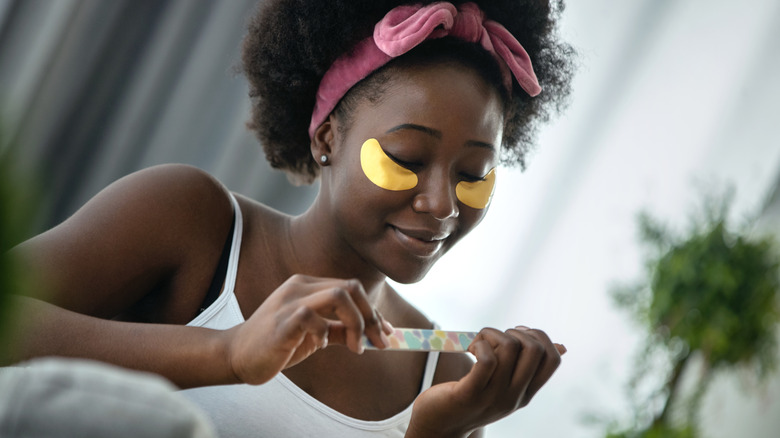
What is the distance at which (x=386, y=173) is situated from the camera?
Result: 0.90 metres

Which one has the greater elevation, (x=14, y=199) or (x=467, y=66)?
(x=467, y=66)

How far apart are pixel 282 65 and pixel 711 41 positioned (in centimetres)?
128

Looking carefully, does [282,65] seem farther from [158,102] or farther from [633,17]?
[633,17]

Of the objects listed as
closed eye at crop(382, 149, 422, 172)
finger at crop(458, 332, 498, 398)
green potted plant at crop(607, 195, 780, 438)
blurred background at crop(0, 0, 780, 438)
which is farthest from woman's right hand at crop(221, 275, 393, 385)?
green potted plant at crop(607, 195, 780, 438)

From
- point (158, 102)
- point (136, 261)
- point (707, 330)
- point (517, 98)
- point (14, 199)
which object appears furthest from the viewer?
point (707, 330)

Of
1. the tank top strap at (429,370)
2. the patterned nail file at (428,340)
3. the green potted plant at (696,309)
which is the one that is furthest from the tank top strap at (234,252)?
the green potted plant at (696,309)

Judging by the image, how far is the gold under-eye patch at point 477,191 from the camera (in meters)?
0.94

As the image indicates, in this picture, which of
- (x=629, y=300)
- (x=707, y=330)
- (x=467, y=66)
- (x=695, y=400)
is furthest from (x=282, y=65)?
(x=695, y=400)

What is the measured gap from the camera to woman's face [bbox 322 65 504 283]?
0.90 m

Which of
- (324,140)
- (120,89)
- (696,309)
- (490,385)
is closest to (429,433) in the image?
(490,385)

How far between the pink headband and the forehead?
0.14 feet

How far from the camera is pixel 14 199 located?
239 millimetres

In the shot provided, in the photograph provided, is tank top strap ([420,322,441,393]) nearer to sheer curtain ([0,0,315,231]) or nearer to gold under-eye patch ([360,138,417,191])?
gold under-eye patch ([360,138,417,191])

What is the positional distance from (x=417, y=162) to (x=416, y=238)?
99 mm
